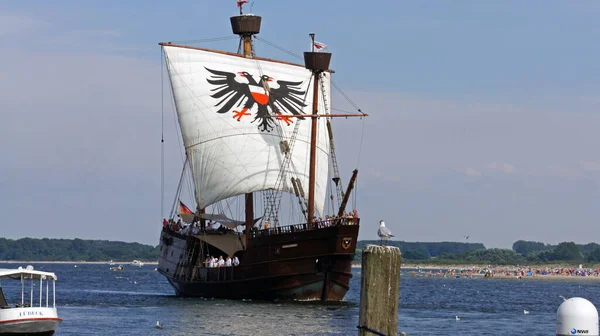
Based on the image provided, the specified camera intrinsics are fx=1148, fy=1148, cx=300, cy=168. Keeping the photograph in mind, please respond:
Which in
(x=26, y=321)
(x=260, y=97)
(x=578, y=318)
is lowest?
(x=26, y=321)

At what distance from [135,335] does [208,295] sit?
22009mm

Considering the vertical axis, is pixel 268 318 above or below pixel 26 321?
below

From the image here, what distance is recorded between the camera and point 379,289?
17219 millimetres

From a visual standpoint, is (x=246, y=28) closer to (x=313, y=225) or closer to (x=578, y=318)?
(x=313, y=225)

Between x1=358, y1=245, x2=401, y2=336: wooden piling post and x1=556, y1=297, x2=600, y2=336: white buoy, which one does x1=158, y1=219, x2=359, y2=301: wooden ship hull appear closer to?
x1=358, y1=245, x2=401, y2=336: wooden piling post

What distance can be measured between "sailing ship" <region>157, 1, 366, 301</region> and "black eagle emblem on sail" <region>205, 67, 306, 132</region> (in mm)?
61

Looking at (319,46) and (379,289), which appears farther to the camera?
(319,46)

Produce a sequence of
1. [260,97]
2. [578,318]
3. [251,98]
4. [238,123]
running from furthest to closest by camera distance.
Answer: [260,97] < [251,98] < [238,123] < [578,318]

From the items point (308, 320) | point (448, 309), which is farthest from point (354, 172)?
point (308, 320)

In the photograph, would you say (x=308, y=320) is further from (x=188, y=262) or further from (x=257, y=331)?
(x=188, y=262)

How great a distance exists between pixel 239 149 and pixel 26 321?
3505 cm

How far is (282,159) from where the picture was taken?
227 ft

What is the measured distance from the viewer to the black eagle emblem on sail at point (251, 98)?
69.7 metres

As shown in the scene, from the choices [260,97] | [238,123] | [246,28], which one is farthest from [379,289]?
[246,28]
